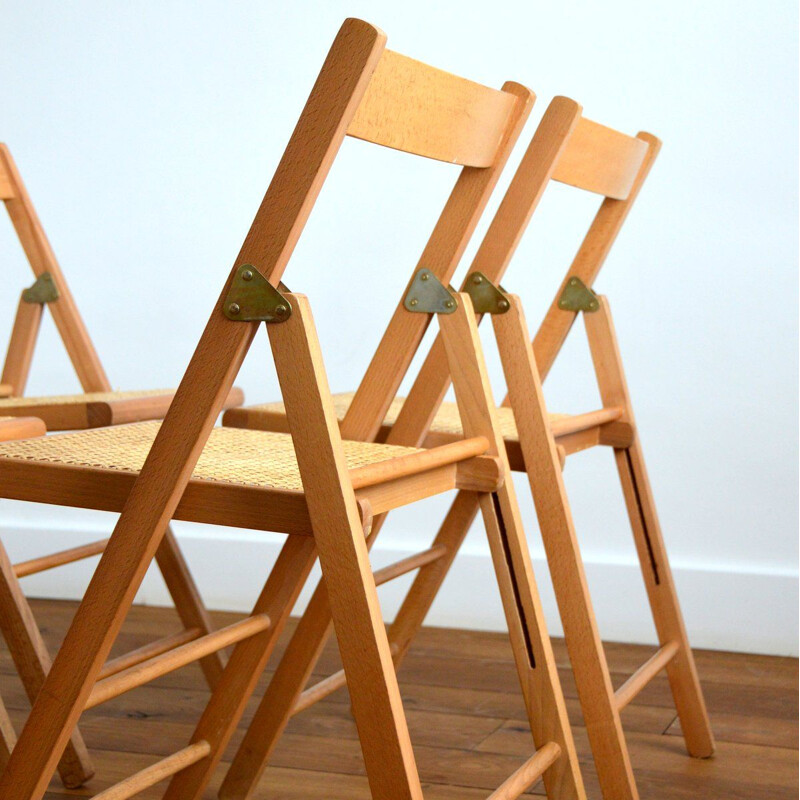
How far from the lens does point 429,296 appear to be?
4.43ft

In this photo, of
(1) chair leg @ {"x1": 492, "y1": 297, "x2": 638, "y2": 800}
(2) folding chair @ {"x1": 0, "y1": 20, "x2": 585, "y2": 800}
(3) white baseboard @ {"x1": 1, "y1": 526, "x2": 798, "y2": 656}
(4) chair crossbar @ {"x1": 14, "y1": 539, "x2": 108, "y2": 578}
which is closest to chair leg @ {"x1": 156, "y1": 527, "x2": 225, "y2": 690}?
(4) chair crossbar @ {"x1": 14, "y1": 539, "x2": 108, "y2": 578}

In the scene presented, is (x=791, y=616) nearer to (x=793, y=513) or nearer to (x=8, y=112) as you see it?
(x=793, y=513)

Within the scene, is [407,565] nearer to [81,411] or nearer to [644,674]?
[644,674]

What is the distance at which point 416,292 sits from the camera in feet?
4.46

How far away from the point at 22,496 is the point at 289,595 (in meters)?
0.34

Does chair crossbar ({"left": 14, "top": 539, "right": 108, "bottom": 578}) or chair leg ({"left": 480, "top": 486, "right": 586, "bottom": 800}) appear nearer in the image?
chair leg ({"left": 480, "top": 486, "right": 586, "bottom": 800})

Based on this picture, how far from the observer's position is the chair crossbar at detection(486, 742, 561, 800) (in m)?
1.22

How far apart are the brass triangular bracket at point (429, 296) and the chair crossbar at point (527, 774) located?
1.66 feet

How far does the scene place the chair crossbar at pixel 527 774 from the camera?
48.0 inches

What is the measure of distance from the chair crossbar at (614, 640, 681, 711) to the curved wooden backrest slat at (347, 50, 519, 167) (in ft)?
2.39

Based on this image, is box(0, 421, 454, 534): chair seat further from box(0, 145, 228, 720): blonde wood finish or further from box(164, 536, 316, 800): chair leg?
box(0, 145, 228, 720): blonde wood finish

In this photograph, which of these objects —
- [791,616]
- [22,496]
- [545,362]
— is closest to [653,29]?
[545,362]

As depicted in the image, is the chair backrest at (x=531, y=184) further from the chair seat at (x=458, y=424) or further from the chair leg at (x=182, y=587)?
the chair leg at (x=182, y=587)

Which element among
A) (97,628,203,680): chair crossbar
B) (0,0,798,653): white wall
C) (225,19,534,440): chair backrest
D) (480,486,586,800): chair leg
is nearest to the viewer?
(225,19,534,440): chair backrest
